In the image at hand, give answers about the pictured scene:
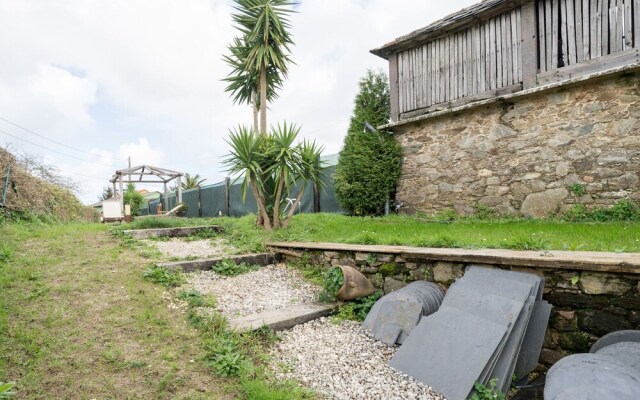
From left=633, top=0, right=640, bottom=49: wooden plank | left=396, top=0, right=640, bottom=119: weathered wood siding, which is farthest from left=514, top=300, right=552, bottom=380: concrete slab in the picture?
left=633, top=0, right=640, bottom=49: wooden plank

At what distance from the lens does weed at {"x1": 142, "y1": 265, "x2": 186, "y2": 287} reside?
3.42 metres

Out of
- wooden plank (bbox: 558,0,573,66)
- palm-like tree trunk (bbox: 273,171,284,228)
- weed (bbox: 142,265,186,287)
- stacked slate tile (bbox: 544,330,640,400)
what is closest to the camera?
stacked slate tile (bbox: 544,330,640,400)

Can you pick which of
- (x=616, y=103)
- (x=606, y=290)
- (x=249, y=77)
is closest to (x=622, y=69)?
(x=616, y=103)

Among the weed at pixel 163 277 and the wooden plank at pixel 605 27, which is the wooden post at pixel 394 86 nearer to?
the wooden plank at pixel 605 27

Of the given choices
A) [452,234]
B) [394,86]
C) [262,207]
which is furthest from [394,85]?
[452,234]

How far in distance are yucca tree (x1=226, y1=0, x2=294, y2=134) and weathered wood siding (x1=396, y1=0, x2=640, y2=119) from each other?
2.45 metres

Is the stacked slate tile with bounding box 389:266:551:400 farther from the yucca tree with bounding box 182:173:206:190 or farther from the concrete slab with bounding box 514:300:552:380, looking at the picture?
the yucca tree with bounding box 182:173:206:190

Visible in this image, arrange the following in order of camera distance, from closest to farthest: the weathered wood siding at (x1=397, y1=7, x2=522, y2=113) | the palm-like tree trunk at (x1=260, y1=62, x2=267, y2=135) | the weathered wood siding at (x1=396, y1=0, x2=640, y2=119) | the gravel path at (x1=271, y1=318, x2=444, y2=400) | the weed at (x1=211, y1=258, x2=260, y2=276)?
1. the gravel path at (x1=271, y1=318, x2=444, y2=400)
2. the weed at (x1=211, y1=258, x2=260, y2=276)
3. the weathered wood siding at (x1=396, y1=0, x2=640, y2=119)
4. the weathered wood siding at (x1=397, y1=7, x2=522, y2=113)
5. the palm-like tree trunk at (x1=260, y1=62, x2=267, y2=135)

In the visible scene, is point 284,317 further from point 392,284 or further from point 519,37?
point 519,37

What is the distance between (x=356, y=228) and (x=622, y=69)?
14.0ft

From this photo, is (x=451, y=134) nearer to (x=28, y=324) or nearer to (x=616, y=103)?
(x=616, y=103)

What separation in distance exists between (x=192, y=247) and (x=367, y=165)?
3869 millimetres

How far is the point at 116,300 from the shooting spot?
2.96 meters

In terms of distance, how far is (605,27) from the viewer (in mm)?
5285
